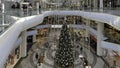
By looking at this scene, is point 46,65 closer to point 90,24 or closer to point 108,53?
point 108,53

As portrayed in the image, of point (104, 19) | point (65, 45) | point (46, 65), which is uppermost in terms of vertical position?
point (104, 19)

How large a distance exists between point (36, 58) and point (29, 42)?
917 cm

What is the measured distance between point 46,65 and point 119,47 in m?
7.74

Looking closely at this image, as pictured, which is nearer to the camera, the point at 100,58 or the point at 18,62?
the point at 18,62

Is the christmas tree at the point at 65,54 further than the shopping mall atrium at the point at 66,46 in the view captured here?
Yes

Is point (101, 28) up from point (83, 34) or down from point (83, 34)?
up

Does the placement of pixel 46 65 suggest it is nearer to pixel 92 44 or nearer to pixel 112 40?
pixel 112 40

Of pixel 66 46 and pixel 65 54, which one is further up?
pixel 66 46

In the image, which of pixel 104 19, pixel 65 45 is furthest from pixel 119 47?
pixel 65 45

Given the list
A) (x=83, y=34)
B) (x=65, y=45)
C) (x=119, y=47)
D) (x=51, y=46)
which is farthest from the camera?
(x=83, y=34)

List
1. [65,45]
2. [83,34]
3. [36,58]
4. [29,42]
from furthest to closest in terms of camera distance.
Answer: [83,34], [29,42], [36,58], [65,45]

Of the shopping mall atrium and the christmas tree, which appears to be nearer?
the shopping mall atrium

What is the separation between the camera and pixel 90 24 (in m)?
33.8

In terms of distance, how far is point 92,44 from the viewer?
31.0 m
